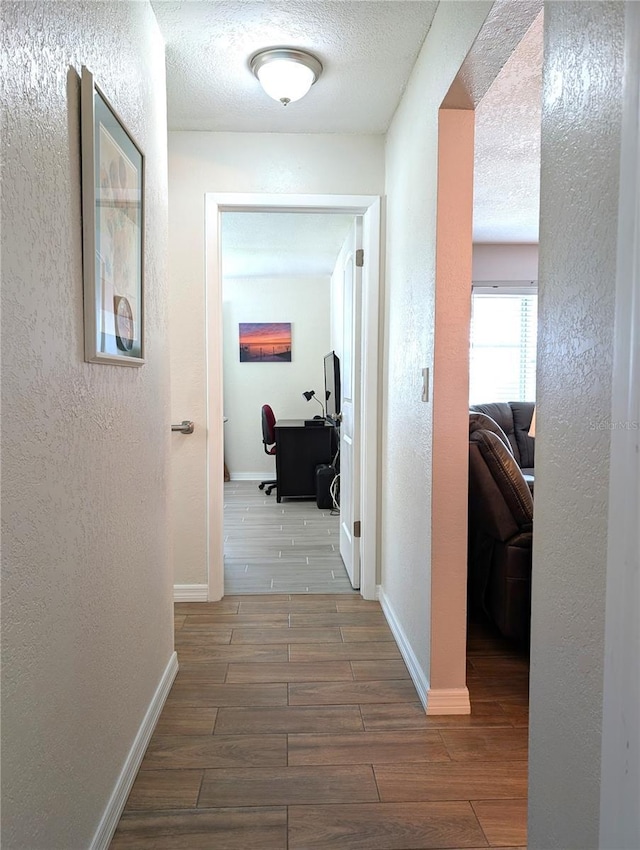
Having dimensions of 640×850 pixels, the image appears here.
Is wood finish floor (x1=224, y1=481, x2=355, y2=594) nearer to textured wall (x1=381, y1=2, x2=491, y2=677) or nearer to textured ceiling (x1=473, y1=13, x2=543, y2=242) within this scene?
textured wall (x1=381, y1=2, x2=491, y2=677)

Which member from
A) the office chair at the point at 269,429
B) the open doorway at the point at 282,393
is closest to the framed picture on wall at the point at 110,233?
the open doorway at the point at 282,393

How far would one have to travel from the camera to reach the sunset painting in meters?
6.83

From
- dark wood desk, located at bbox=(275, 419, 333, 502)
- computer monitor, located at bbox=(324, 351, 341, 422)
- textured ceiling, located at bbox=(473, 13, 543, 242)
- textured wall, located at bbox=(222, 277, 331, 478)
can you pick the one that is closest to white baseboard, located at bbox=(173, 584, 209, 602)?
computer monitor, located at bbox=(324, 351, 341, 422)

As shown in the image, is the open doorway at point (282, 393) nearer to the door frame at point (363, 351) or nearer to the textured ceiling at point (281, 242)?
the textured ceiling at point (281, 242)

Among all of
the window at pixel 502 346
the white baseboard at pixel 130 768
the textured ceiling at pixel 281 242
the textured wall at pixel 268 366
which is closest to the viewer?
the white baseboard at pixel 130 768

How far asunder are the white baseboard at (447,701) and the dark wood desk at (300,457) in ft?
12.1

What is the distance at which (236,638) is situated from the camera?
104 inches

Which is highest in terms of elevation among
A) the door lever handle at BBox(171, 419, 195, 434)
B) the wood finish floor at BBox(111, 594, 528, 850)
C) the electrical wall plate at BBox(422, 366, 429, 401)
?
the electrical wall plate at BBox(422, 366, 429, 401)

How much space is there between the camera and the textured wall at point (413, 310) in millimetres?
1986

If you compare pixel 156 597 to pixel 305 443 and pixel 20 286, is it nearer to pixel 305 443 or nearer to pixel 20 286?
pixel 20 286

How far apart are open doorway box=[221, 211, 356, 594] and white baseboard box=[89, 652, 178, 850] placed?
1.19 meters

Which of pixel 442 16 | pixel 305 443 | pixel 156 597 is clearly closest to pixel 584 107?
pixel 442 16

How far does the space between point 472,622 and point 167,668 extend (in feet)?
5.01

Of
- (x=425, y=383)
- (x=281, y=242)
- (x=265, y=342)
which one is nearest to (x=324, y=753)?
(x=425, y=383)
